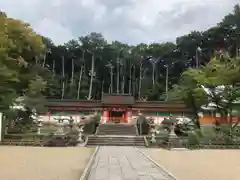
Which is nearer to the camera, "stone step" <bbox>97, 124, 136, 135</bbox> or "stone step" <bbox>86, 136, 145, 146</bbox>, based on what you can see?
"stone step" <bbox>86, 136, 145, 146</bbox>

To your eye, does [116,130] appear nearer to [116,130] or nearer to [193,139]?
[116,130]

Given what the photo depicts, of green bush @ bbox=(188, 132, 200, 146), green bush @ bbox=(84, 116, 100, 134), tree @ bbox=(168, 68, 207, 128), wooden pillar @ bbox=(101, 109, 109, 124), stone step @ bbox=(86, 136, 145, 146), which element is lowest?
stone step @ bbox=(86, 136, 145, 146)

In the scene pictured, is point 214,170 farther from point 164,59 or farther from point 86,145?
point 164,59

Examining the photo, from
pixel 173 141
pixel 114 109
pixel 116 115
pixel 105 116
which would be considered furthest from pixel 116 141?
pixel 116 115

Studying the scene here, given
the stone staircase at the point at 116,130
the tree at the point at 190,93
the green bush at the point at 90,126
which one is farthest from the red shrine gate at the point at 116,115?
the green bush at the point at 90,126

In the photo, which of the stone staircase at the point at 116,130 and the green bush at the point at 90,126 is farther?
the stone staircase at the point at 116,130

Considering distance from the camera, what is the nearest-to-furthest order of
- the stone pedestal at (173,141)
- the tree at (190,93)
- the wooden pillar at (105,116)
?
1. the stone pedestal at (173,141)
2. the tree at (190,93)
3. the wooden pillar at (105,116)

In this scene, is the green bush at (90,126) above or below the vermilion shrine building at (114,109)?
below

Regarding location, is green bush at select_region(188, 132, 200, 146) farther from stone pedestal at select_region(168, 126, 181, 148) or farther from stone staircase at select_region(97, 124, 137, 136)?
stone staircase at select_region(97, 124, 137, 136)

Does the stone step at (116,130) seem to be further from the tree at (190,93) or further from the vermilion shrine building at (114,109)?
the vermilion shrine building at (114,109)

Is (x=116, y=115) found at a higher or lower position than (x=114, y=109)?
lower

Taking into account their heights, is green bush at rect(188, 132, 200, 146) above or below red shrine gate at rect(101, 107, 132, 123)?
below

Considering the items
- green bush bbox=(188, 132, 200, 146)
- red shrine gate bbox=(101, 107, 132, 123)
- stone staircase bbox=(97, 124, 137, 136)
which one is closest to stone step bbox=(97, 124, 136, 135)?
stone staircase bbox=(97, 124, 137, 136)

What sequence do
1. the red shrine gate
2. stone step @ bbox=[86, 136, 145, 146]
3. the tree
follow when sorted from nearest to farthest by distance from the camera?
stone step @ bbox=[86, 136, 145, 146], the tree, the red shrine gate
